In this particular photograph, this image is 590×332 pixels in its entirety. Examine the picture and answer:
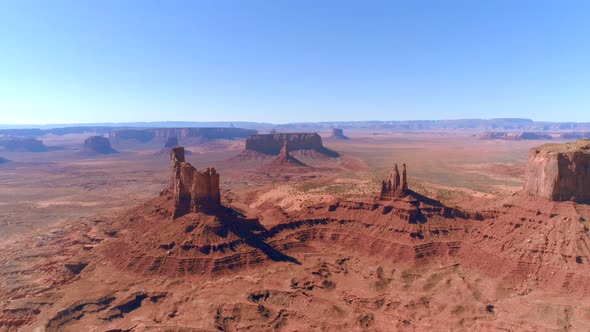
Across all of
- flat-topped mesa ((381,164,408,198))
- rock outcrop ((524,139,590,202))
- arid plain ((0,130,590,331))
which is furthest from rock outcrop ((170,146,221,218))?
rock outcrop ((524,139,590,202))

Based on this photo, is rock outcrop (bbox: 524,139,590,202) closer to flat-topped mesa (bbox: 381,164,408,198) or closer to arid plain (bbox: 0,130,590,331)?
arid plain (bbox: 0,130,590,331)

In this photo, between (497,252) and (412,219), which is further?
(412,219)

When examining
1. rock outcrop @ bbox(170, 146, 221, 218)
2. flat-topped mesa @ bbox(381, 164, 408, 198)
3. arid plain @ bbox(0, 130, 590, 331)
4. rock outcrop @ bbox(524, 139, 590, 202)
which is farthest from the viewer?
flat-topped mesa @ bbox(381, 164, 408, 198)

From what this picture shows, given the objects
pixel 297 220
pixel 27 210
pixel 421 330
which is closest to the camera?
pixel 421 330

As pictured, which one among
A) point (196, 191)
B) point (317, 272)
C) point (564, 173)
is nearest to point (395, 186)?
point (317, 272)

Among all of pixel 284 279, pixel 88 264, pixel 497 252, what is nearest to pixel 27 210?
pixel 88 264

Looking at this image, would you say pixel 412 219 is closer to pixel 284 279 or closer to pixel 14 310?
pixel 284 279

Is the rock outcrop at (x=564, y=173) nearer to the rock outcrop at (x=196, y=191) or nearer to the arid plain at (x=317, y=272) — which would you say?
the arid plain at (x=317, y=272)
